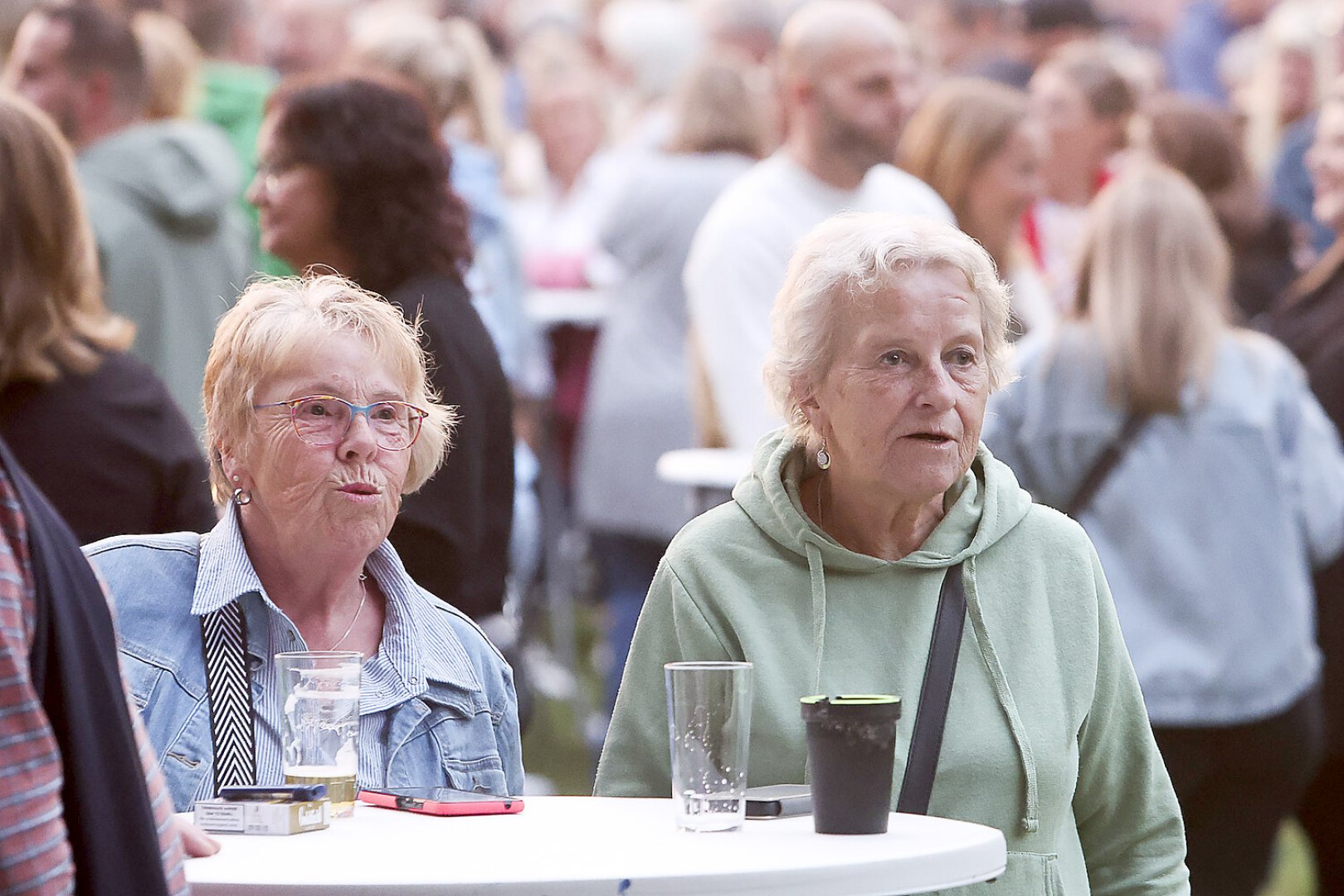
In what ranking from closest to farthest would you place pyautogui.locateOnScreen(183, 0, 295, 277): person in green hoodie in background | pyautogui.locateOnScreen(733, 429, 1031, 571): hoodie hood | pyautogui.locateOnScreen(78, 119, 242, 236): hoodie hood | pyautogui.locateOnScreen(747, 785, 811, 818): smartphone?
pyautogui.locateOnScreen(747, 785, 811, 818): smartphone
pyautogui.locateOnScreen(733, 429, 1031, 571): hoodie hood
pyautogui.locateOnScreen(78, 119, 242, 236): hoodie hood
pyautogui.locateOnScreen(183, 0, 295, 277): person in green hoodie in background

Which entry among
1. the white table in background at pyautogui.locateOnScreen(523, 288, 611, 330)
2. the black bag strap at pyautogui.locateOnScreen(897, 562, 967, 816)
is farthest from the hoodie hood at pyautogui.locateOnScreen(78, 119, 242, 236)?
the black bag strap at pyautogui.locateOnScreen(897, 562, 967, 816)

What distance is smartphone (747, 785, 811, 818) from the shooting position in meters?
2.47

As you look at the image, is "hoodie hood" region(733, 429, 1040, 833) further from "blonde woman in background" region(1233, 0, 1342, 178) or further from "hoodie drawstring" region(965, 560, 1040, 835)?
"blonde woman in background" region(1233, 0, 1342, 178)

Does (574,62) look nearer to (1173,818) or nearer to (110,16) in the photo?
(110,16)

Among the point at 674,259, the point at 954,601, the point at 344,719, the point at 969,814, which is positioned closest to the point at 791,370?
the point at 954,601

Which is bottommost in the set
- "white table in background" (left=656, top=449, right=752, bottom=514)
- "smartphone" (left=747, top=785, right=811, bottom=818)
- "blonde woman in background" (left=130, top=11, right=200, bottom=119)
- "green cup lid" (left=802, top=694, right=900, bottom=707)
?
"smartphone" (left=747, top=785, right=811, bottom=818)

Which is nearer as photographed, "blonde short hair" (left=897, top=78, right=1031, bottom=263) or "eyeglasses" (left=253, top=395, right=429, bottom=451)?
"eyeglasses" (left=253, top=395, right=429, bottom=451)

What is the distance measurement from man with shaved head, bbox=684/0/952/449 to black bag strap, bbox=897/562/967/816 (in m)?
2.16

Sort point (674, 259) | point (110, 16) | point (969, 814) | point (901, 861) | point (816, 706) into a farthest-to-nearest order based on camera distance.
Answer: point (674, 259), point (110, 16), point (969, 814), point (816, 706), point (901, 861)

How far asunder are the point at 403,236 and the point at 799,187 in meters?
1.68

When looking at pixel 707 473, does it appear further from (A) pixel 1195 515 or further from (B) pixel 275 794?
(B) pixel 275 794

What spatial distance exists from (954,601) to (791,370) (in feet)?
1.46

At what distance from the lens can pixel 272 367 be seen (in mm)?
2883

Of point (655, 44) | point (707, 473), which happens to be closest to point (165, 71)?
point (707, 473)
